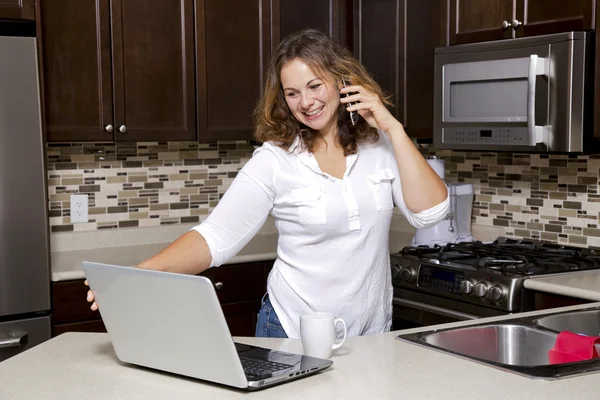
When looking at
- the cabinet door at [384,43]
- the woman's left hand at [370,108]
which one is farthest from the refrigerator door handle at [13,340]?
the cabinet door at [384,43]

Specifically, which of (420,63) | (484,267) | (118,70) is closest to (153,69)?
(118,70)

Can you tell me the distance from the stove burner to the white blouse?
3.08 ft

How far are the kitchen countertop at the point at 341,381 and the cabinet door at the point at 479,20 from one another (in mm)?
1818

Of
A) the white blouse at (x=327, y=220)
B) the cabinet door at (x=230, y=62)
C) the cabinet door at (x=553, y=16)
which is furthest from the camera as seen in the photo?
the cabinet door at (x=230, y=62)

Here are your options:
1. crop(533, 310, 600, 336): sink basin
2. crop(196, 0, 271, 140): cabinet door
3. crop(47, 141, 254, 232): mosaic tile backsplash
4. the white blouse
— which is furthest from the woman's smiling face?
crop(47, 141, 254, 232): mosaic tile backsplash

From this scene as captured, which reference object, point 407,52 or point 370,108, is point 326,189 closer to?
point 370,108

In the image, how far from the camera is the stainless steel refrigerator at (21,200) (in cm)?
318

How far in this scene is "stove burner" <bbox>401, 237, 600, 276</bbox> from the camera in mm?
3146

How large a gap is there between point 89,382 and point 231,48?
2.45 m

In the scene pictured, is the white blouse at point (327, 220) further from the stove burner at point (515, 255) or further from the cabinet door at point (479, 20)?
the cabinet door at point (479, 20)

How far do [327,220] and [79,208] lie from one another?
196 cm

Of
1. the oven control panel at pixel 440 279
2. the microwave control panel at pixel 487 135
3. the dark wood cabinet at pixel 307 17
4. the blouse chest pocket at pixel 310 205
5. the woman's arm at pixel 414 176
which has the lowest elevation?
the oven control panel at pixel 440 279

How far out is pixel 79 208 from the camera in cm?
391

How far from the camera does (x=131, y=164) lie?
4.04 metres
